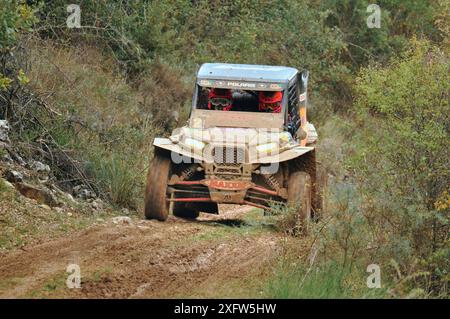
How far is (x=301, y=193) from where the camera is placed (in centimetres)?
1383

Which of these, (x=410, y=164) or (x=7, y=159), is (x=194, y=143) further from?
(x=410, y=164)

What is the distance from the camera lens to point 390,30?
2928cm

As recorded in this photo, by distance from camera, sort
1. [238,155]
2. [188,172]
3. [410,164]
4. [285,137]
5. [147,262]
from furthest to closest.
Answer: [285,137] < [188,172] < [238,155] < [410,164] < [147,262]

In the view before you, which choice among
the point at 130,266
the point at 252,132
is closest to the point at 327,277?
the point at 130,266

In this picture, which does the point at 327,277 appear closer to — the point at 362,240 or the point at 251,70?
the point at 362,240

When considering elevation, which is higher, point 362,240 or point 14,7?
point 14,7

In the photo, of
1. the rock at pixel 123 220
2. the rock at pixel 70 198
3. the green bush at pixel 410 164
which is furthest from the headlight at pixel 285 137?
the rock at pixel 70 198

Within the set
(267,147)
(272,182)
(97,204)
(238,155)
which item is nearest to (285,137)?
(267,147)

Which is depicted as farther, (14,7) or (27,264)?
(14,7)

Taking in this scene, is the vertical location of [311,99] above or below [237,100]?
below

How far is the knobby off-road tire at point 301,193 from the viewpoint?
44.1 ft

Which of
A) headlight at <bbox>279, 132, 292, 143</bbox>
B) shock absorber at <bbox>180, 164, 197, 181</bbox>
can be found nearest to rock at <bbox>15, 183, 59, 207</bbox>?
shock absorber at <bbox>180, 164, 197, 181</bbox>

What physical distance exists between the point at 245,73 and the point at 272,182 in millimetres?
1758
